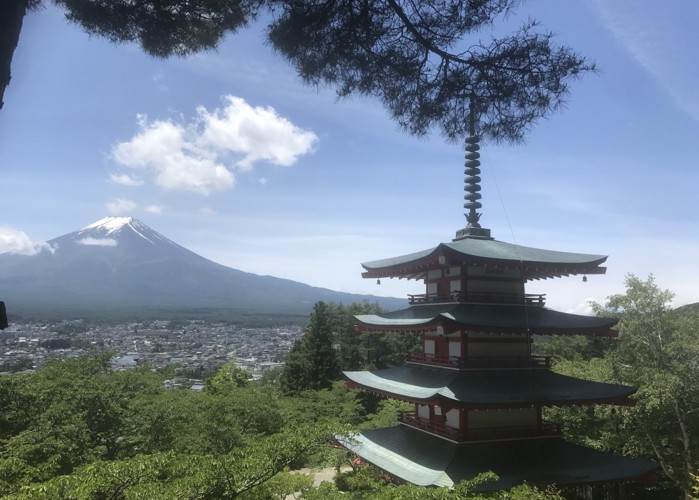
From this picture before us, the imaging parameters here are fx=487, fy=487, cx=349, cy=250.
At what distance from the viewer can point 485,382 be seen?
431 inches

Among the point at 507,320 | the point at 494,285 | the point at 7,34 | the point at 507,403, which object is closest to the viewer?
the point at 7,34

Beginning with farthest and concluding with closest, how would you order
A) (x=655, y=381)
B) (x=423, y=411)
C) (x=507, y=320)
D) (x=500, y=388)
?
(x=655, y=381) → (x=423, y=411) → (x=507, y=320) → (x=500, y=388)

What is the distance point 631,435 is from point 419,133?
14005 mm

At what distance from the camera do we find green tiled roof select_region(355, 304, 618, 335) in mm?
10766

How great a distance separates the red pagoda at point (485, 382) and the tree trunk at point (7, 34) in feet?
29.4

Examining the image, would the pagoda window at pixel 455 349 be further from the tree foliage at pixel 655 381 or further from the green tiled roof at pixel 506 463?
the tree foliage at pixel 655 381

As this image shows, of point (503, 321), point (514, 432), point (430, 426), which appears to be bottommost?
point (430, 426)

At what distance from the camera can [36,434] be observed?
39.5 ft

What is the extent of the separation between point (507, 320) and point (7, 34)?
34.2 feet

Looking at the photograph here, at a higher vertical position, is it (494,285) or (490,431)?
(494,285)

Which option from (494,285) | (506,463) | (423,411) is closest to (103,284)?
(423,411)

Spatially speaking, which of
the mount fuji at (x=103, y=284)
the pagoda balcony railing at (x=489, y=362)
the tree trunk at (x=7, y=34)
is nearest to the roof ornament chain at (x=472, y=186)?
the pagoda balcony railing at (x=489, y=362)

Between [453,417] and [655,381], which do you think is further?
[655,381]

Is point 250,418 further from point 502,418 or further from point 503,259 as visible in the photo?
point 503,259
